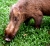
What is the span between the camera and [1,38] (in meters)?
7.34

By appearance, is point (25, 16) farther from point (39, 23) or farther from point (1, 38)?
point (1, 38)

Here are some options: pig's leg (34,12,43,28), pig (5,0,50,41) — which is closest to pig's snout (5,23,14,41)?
pig (5,0,50,41)

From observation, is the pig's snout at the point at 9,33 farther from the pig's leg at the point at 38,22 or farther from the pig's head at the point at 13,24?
the pig's leg at the point at 38,22

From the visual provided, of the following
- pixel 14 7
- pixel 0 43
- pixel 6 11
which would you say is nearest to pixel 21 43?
pixel 0 43

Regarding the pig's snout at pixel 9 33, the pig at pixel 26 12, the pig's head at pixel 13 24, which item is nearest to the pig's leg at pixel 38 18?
the pig at pixel 26 12

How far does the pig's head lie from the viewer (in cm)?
703

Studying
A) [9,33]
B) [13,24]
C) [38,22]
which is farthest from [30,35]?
[9,33]

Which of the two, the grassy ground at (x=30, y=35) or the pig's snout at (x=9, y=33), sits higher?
the pig's snout at (x=9, y=33)

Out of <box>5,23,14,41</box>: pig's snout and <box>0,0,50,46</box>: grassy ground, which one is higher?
<box>5,23,14,41</box>: pig's snout

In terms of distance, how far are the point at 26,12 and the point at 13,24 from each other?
24.6 inches

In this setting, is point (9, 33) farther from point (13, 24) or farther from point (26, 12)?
point (26, 12)

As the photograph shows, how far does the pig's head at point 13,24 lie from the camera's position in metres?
7.03

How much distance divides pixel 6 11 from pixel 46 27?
69.9 inches

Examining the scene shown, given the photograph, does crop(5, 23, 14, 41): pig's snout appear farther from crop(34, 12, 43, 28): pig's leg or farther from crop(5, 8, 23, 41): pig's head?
crop(34, 12, 43, 28): pig's leg
